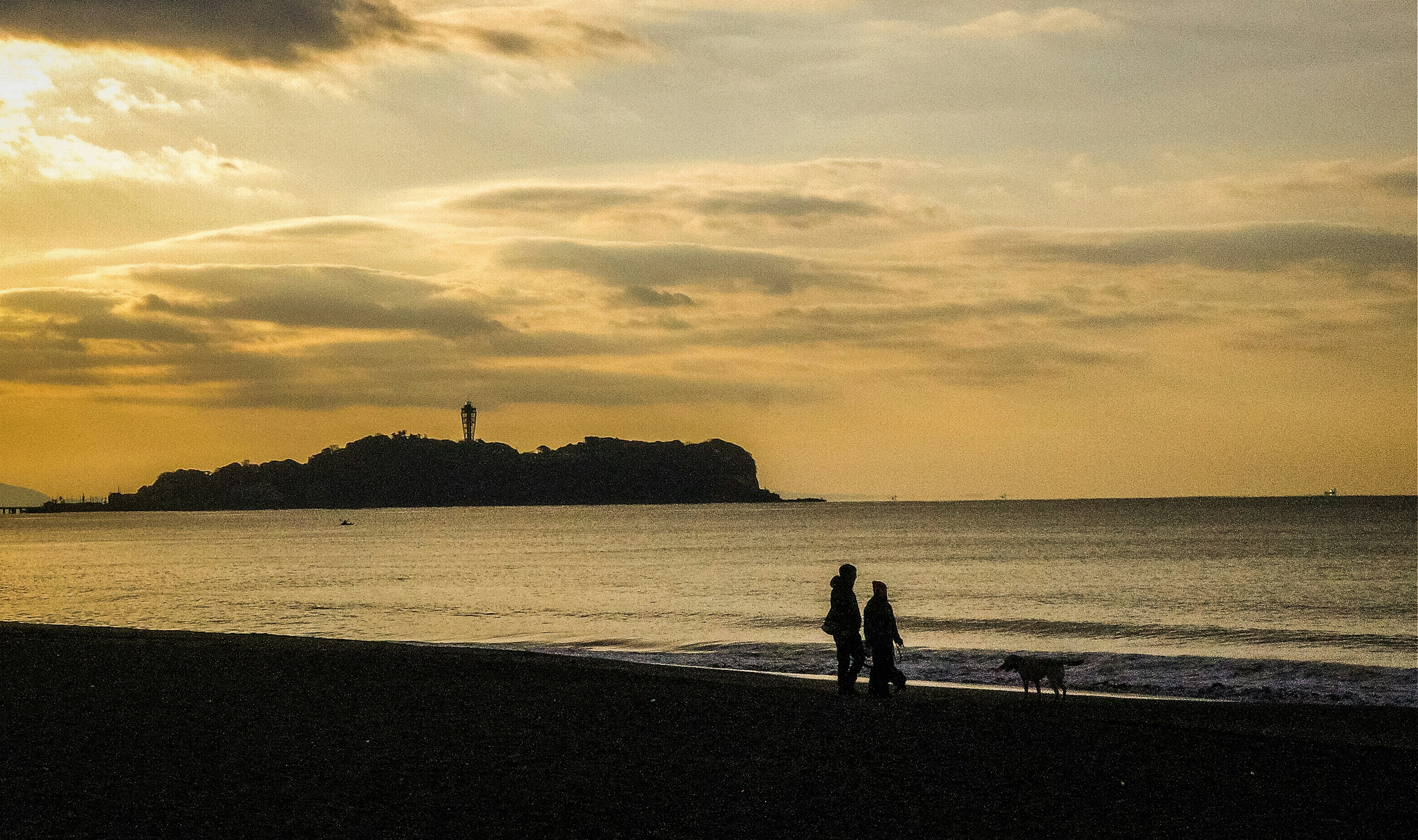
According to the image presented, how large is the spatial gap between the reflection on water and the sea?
26 cm

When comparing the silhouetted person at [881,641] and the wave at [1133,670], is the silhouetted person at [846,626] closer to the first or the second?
the silhouetted person at [881,641]

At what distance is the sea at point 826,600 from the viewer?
26312 millimetres

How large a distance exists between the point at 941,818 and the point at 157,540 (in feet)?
453

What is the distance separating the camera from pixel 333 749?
12.2 metres

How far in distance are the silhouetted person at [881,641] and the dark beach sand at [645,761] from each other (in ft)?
1.59

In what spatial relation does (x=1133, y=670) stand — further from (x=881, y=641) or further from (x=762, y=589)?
(x=762, y=589)

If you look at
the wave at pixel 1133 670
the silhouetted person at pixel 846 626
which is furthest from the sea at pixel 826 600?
the silhouetted person at pixel 846 626

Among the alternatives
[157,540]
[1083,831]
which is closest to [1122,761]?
[1083,831]

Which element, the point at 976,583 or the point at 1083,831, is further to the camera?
the point at 976,583

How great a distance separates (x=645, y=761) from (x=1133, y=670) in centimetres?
1589

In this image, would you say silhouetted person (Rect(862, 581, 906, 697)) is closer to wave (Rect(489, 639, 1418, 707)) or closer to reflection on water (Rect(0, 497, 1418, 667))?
wave (Rect(489, 639, 1418, 707))

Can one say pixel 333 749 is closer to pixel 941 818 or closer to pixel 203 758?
pixel 203 758

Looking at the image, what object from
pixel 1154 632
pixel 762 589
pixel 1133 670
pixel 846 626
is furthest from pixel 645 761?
pixel 762 589

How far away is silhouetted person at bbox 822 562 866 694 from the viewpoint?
16.7 m
